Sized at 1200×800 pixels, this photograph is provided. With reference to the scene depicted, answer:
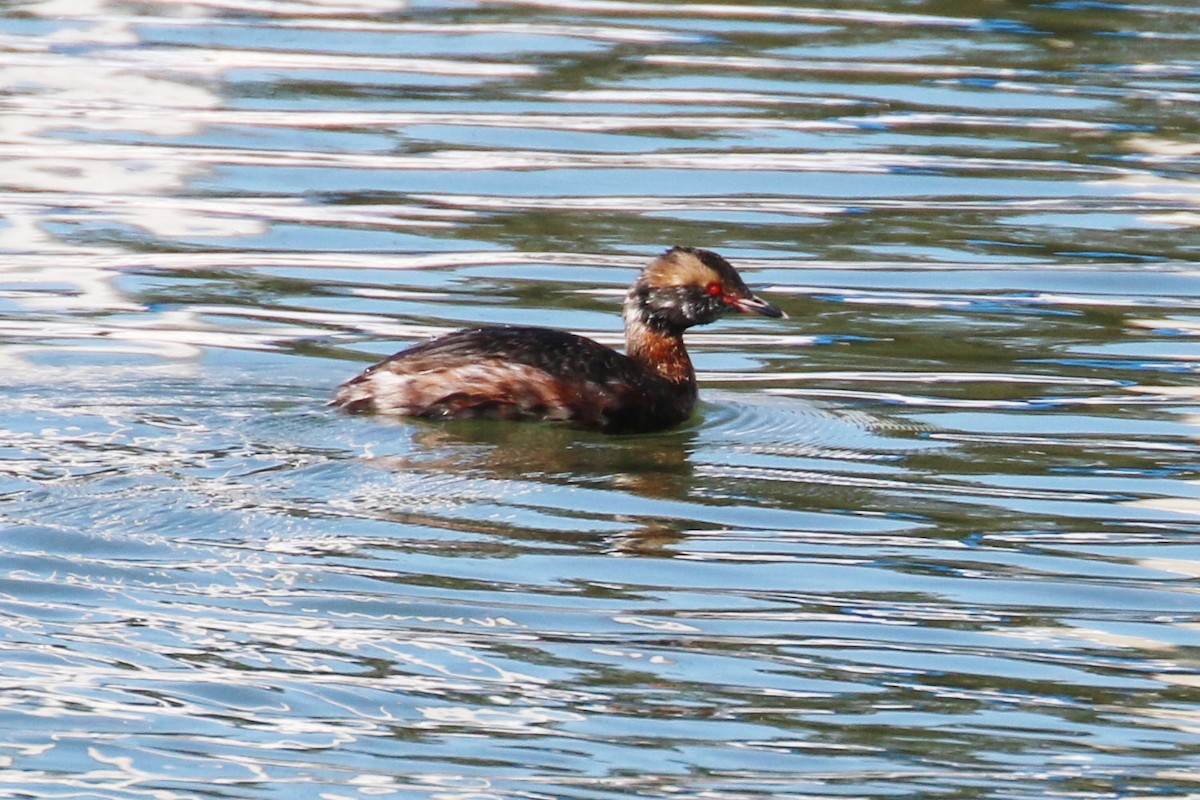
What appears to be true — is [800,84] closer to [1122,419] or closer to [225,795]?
[1122,419]

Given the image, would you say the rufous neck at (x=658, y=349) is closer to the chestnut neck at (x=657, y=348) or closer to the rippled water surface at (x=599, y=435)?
the chestnut neck at (x=657, y=348)

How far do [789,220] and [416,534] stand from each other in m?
5.72

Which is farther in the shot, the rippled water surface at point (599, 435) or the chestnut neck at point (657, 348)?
the chestnut neck at point (657, 348)

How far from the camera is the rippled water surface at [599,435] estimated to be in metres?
5.63

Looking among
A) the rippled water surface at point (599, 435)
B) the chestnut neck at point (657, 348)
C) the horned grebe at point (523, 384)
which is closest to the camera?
the rippled water surface at point (599, 435)

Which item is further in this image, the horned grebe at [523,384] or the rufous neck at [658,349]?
the rufous neck at [658,349]

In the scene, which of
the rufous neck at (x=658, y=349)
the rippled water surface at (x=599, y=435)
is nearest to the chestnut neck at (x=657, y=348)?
the rufous neck at (x=658, y=349)

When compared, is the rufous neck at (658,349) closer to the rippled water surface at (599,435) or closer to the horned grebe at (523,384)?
the horned grebe at (523,384)

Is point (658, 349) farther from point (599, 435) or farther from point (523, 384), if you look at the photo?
point (523, 384)

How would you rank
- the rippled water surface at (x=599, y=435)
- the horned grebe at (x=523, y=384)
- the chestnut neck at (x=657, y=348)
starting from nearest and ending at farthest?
the rippled water surface at (x=599, y=435) → the horned grebe at (x=523, y=384) → the chestnut neck at (x=657, y=348)

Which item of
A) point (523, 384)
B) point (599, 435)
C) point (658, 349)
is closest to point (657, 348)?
point (658, 349)

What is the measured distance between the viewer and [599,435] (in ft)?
29.5

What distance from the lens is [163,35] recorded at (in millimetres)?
16359

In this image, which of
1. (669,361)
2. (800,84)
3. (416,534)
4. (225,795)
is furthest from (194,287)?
(225,795)
